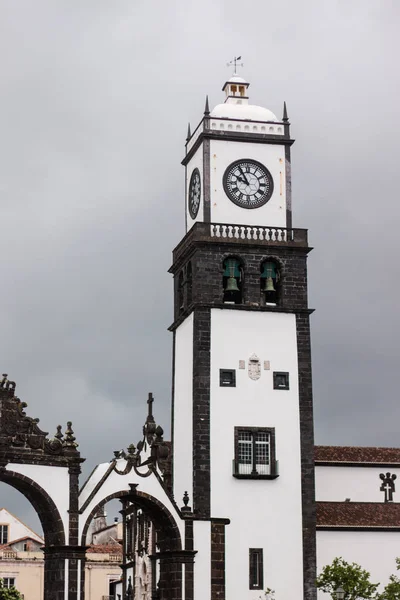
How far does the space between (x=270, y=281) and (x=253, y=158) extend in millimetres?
5461

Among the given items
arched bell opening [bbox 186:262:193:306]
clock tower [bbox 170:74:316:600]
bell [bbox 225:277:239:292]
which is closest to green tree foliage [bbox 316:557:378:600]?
clock tower [bbox 170:74:316:600]

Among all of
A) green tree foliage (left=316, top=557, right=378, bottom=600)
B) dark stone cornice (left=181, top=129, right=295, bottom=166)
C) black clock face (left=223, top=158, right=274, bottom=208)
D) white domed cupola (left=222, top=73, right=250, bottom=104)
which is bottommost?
green tree foliage (left=316, top=557, right=378, bottom=600)

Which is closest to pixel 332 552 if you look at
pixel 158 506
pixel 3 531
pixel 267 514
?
pixel 267 514

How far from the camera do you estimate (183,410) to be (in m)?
56.1

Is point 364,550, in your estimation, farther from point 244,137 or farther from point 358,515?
point 244,137

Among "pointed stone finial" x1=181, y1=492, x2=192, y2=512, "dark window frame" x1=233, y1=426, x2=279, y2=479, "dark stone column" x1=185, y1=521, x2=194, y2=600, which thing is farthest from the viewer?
"dark window frame" x1=233, y1=426, x2=279, y2=479

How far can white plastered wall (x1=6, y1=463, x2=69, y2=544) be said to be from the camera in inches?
1949

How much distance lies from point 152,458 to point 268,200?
12.3 metres

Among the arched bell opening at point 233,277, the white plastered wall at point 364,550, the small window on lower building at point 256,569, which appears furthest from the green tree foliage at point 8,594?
the arched bell opening at point 233,277

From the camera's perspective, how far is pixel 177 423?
187 ft

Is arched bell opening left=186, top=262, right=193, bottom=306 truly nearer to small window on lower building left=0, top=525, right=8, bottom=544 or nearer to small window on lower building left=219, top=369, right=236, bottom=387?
small window on lower building left=219, top=369, right=236, bottom=387

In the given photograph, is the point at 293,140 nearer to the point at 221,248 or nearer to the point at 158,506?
the point at 221,248

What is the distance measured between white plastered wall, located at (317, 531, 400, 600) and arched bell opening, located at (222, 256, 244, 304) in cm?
1026

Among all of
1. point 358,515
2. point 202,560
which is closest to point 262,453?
point 202,560
